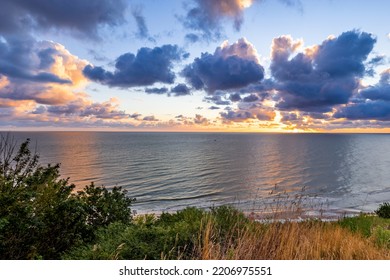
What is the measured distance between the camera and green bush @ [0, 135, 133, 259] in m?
6.82

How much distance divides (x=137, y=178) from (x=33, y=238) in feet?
134

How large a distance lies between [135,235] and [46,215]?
2766mm

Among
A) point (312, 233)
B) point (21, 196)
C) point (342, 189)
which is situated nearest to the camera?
point (312, 233)

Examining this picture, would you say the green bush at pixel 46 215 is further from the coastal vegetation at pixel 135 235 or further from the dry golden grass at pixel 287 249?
the dry golden grass at pixel 287 249

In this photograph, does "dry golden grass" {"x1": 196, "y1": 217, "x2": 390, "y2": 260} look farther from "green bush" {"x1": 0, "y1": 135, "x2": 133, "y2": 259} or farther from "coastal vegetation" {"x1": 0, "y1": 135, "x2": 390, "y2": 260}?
Result: "green bush" {"x1": 0, "y1": 135, "x2": 133, "y2": 259}

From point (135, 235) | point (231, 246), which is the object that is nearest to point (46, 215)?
point (135, 235)

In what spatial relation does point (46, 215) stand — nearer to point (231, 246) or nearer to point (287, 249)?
point (231, 246)

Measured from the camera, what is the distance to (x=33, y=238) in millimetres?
7105

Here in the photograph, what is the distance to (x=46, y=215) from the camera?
7.93m

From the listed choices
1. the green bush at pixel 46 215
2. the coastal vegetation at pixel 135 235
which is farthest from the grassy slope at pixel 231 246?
the green bush at pixel 46 215

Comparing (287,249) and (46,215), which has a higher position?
(287,249)

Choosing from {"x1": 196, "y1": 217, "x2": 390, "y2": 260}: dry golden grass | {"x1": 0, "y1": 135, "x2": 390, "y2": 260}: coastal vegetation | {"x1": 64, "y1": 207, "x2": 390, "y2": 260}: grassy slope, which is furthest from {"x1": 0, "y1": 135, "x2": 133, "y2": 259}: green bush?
{"x1": 196, "y1": 217, "x2": 390, "y2": 260}: dry golden grass

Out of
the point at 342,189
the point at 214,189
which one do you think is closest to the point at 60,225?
the point at 214,189
